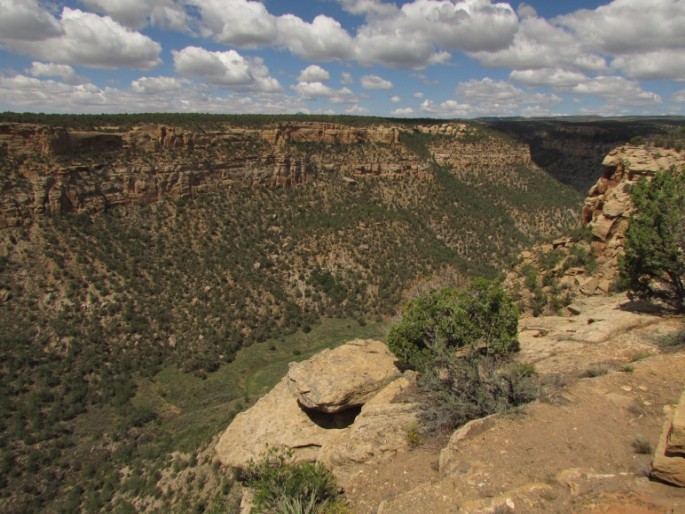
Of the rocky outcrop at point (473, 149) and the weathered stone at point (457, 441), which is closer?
the weathered stone at point (457, 441)

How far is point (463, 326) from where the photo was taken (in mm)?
15133

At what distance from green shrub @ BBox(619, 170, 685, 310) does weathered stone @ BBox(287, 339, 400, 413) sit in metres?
9.25

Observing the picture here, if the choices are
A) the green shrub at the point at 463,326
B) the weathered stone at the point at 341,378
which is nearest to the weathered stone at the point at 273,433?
the weathered stone at the point at 341,378

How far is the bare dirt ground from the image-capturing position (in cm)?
666

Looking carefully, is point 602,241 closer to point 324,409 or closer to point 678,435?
point 324,409

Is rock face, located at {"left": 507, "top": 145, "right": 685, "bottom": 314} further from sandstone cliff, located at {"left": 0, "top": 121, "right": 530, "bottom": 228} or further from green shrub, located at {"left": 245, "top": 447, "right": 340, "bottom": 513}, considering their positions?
sandstone cliff, located at {"left": 0, "top": 121, "right": 530, "bottom": 228}

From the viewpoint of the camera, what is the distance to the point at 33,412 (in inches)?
1041

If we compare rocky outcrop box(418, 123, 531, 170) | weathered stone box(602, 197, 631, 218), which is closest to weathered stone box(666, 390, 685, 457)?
weathered stone box(602, 197, 631, 218)

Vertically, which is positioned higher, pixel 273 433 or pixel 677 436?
pixel 677 436

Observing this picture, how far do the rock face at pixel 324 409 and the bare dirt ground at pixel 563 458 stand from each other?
2.05 m

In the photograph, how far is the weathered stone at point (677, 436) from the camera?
5.88 metres

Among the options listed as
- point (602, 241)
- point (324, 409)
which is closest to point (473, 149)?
point (602, 241)

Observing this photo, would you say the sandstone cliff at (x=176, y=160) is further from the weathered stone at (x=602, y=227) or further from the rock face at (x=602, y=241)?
the weathered stone at (x=602, y=227)

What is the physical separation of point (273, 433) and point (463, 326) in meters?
7.70
